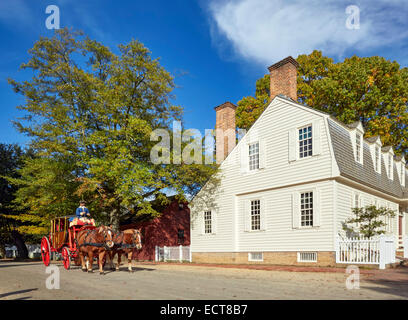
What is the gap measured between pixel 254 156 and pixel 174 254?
1050 cm

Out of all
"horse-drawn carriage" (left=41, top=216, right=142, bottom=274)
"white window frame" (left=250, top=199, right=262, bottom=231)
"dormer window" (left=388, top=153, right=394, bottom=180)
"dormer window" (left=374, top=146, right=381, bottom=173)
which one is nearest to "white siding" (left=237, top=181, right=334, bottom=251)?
"white window frame" (left=250, top=199, right=262, bottom=231)

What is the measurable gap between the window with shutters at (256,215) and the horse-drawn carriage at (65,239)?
1013 centimetres

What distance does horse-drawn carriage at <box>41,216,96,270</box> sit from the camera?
1669cm

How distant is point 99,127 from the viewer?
26.8m

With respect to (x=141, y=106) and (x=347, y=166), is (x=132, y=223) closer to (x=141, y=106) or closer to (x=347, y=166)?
(x=141, y=106)

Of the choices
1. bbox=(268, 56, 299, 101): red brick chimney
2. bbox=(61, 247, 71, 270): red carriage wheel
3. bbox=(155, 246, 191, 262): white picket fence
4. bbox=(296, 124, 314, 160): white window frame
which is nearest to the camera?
bbox=(61, 247, 71, 270): red carriage wheel

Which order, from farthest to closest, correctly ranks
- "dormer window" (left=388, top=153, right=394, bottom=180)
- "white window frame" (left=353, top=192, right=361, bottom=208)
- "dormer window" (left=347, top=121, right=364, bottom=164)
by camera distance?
"dormer window" (left=388, top=153, right=394, bottom=180), "dormer window" (left=347, top=121, right=364, bottom=164), "white window frame" (left=353, top=192, right=361, bottom=208)

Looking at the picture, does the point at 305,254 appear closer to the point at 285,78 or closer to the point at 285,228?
the point at 285,228

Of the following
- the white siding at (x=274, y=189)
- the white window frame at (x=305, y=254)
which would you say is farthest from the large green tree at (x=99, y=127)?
the white window frame at (x=305, y=254)

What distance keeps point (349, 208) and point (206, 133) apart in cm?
1197

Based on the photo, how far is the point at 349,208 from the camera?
1977cm

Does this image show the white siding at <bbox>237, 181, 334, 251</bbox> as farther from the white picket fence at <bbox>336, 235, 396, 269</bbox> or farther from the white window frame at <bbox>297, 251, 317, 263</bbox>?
the white picket fence at <bbox>336, 235, 396, 269</bbox>

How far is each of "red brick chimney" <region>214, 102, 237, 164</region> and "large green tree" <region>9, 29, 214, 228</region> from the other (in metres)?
3.80

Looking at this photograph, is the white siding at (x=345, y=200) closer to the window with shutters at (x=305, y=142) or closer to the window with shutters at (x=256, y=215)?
the window with shutters at (x=305, y=142)
